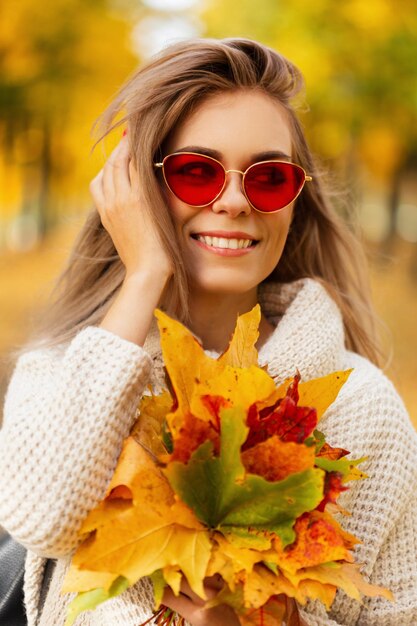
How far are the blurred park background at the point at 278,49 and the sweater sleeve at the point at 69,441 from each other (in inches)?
252

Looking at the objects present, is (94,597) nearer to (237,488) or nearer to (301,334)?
(237,488)

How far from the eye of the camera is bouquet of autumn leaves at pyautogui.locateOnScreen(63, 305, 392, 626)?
5.11 ft

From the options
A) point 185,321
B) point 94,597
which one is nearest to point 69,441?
point 94,597

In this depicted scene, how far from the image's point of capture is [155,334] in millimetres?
2467

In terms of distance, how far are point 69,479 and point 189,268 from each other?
741 mm

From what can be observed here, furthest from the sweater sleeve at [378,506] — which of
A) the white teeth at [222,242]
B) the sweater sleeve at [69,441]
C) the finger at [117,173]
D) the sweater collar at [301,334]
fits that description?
the finger at [117,173]

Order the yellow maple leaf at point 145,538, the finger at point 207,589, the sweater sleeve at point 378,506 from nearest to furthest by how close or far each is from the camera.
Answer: the yellow maple leaf at point 145,538, the finger at point 207,589, the sweater sleeve at point 378,506

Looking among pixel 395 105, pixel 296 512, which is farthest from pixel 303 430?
pixel 395 105

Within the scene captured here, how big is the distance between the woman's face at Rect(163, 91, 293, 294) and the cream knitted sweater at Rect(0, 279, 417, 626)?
0.83 ft

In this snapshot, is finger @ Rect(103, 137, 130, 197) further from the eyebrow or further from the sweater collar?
the sweater collar

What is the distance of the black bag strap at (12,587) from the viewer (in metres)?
2.47

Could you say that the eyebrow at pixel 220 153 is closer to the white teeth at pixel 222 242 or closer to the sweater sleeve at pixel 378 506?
the white teeth at pixel 222 242

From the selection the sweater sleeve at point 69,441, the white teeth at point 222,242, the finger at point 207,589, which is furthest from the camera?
the white teeth at point 222,242

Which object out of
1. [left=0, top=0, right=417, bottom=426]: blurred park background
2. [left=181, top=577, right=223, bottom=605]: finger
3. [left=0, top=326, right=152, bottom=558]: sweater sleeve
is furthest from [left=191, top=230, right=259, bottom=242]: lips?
[left=0, top=0, right=417, bottom=426]: blurred park background
